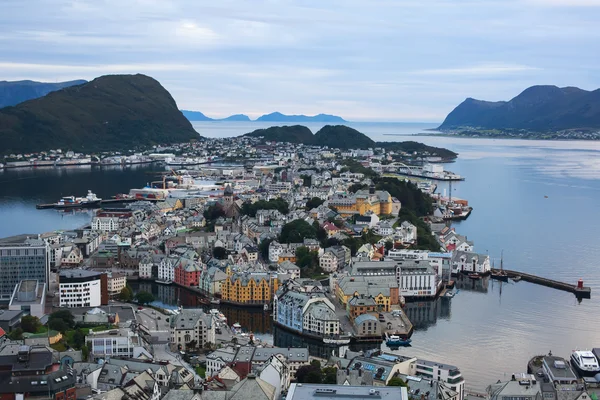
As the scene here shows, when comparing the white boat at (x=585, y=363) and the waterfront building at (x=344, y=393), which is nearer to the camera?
the waterfront building at (x=344, y=393)

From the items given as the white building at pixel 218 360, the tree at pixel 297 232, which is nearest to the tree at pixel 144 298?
the white building at pixel 218 360

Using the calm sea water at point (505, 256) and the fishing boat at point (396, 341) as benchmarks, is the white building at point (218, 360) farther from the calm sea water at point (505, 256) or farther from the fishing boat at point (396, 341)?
the fishing boat at point (396, 341)

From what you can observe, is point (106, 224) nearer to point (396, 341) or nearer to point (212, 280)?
point (212, 280)

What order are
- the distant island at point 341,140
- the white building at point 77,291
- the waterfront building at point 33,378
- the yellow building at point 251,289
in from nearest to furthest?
the waterfront building at point 33,378, the white building at point 77,291, the yellow building at point 251,289, the distant island at point 341,140

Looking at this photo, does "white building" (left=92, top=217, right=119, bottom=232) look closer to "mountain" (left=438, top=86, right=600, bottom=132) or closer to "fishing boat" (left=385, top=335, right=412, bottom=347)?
"fishing boat" (left=385, top=335, right=412, bottom=347)

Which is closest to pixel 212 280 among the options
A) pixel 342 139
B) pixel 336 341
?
pixel 336 341

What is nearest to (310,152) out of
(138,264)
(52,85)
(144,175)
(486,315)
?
(144,175)

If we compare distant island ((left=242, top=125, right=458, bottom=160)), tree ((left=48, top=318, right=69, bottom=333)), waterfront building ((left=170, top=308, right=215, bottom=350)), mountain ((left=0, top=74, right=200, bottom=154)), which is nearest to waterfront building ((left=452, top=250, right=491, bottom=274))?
waterfront building ((left=170, top=308, right=215, bottom=350))
